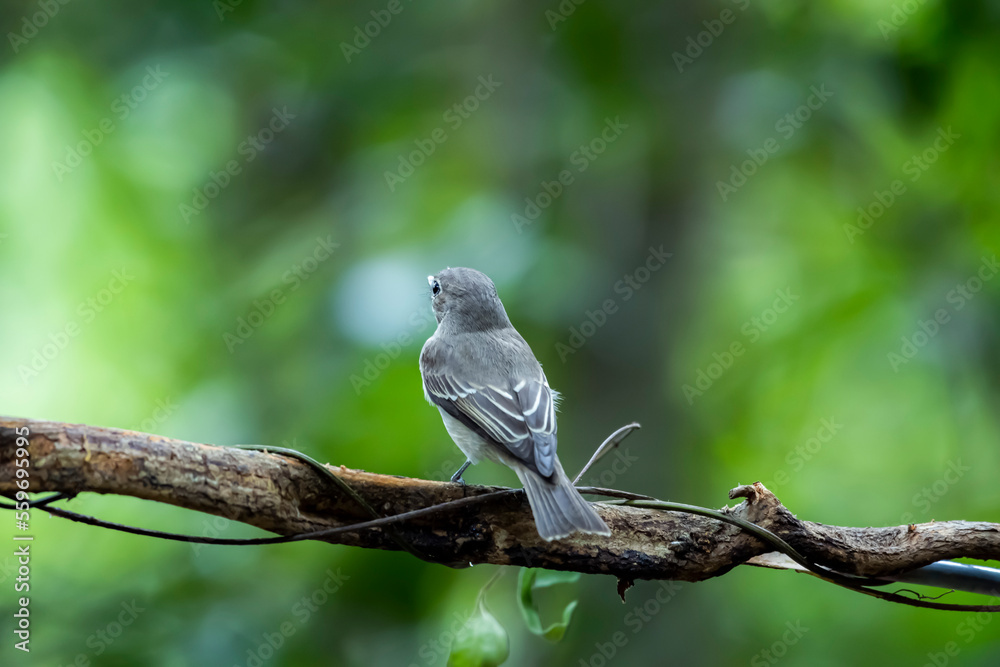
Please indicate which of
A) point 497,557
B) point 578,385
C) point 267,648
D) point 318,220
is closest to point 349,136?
point 318,220

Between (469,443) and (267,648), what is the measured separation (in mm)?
1225

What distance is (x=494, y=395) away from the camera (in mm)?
3275

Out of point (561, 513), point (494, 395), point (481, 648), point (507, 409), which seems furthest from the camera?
point (494, 395)

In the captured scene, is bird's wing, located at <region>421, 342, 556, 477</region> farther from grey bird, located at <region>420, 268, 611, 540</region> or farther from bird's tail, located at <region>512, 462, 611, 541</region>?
bird's tail, located at <region>512, 462, 611, 541</region>

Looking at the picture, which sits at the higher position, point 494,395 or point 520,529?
point 494,395

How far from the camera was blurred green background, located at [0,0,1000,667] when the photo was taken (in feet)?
13.7

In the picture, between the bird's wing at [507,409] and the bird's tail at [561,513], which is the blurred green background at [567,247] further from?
the bird's tail at [561,513]

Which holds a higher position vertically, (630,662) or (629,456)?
(629,456)

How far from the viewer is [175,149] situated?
16.6ft

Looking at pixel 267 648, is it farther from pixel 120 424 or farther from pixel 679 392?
pixel 679 392

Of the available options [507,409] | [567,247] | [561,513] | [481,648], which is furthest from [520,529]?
[567,247]

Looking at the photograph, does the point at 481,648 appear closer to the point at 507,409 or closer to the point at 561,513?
the point at 561,513

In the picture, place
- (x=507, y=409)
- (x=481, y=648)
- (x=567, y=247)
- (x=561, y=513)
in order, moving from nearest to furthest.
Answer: (x=561, y=513), (x=481, y=648), (x=507, y=409), (x=567, y=247)

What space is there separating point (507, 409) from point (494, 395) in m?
0.14
